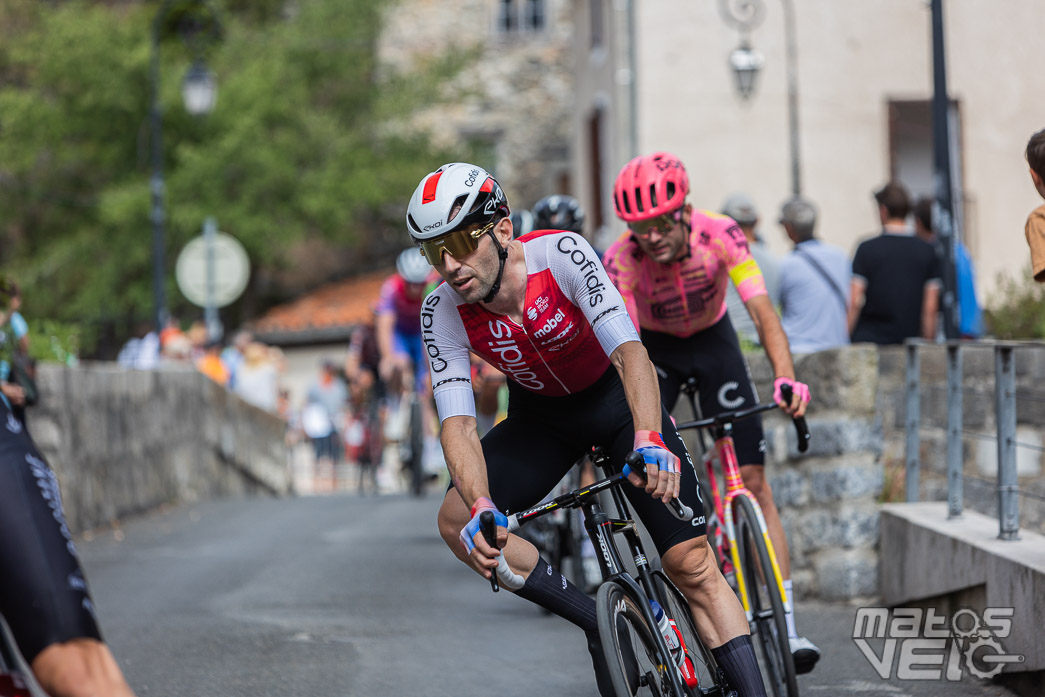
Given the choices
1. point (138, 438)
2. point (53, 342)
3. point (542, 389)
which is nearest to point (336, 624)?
point (542, 389)

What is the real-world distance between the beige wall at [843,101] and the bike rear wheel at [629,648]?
1757cm

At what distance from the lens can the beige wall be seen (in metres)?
21.5

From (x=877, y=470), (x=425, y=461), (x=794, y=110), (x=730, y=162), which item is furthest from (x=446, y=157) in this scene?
(x=877, y=470)

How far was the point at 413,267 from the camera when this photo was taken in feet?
37.6

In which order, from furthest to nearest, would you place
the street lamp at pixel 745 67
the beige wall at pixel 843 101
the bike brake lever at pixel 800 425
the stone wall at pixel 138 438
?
1. the beige wall at pixel 843 101
2. the street lamp at pixel 745 67
3. the stone wall at pixel 138 438
4. the bike brake lever at pixel 800 425

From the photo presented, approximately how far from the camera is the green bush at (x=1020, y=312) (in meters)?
10.2

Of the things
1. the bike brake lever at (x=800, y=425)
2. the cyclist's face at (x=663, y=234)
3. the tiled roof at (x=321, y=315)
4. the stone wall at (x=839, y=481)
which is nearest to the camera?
the bike brake lever at (x=800, y=425)

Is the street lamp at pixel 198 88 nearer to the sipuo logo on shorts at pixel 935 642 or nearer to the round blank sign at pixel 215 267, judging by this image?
the round blank sign at pixel 215 267

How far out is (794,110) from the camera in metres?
19.8

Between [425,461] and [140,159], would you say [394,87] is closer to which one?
[140,159]

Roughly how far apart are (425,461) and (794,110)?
836 cm

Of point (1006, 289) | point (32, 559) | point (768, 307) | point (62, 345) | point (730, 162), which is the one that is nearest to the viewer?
point (32, 559)

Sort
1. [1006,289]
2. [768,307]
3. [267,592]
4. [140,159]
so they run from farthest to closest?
1. [140,159]
2. [1006,289]
3. [267,592]
4. [768,307]

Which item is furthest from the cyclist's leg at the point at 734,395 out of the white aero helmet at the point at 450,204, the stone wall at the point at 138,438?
the stone wall at the point at 138,438
